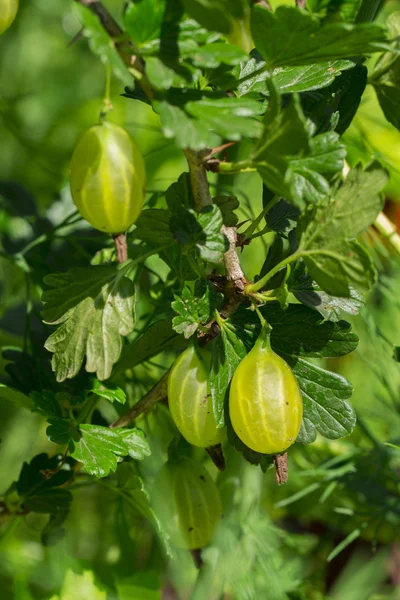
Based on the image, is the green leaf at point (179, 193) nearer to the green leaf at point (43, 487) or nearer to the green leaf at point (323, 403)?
the green leaf at point (323, 403)

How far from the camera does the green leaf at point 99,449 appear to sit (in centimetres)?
40

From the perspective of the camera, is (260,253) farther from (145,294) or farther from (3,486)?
(3,486)

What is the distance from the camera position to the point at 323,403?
40 centimetres

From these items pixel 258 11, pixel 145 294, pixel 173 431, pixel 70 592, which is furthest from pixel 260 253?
pixel 258 11

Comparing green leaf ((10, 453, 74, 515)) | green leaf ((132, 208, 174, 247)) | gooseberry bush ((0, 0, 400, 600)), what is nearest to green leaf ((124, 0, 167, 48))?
gooseberry bush ((0, 0, 400, 600))

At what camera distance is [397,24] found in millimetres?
414

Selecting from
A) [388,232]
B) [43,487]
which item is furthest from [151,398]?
[388,232]

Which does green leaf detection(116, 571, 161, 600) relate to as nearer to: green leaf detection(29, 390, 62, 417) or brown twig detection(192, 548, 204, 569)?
brown twig detection(192, 548, 204, 569)

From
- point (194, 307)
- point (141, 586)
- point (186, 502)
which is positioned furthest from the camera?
point (141, 586)

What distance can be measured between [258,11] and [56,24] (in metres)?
0.80

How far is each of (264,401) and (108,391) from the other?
0.14 m

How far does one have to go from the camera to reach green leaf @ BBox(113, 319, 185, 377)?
1.39ft

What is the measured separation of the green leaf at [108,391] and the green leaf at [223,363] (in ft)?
0.27

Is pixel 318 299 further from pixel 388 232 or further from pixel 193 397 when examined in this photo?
pixel 388 232
